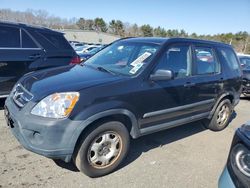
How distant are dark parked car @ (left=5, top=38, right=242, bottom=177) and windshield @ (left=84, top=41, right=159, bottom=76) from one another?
2cm

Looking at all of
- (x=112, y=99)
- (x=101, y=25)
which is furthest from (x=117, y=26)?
(x=112, y=99)

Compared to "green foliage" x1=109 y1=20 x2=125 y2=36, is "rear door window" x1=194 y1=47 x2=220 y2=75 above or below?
above

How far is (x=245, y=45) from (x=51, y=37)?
156 feet

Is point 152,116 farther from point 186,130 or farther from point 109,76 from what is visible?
point 186,130

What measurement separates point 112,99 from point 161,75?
0.85 meters

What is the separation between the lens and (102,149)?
3.38 metres

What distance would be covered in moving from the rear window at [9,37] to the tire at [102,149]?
3442 millimetres

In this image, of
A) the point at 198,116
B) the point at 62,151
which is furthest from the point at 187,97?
the point at 62,151

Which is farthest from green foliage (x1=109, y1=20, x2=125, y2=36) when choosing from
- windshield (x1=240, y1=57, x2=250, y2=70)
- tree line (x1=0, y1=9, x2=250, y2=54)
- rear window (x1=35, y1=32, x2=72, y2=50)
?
rear window (x1=35, y1=32, x2=72, y2=50)

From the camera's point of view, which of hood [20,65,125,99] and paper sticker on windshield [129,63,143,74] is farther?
paper sticker on windshield [129,63,143,74]

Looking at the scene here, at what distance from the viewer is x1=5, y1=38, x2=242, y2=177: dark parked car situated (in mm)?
2957

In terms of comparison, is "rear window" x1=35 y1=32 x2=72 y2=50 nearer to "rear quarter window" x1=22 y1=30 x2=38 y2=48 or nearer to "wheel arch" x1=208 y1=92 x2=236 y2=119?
"rear quarter window" x1=22 y1=30 x2=38 y2=48

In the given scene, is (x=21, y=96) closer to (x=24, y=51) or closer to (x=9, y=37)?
(x=24, y=51)

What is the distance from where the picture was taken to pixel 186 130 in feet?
17.7
